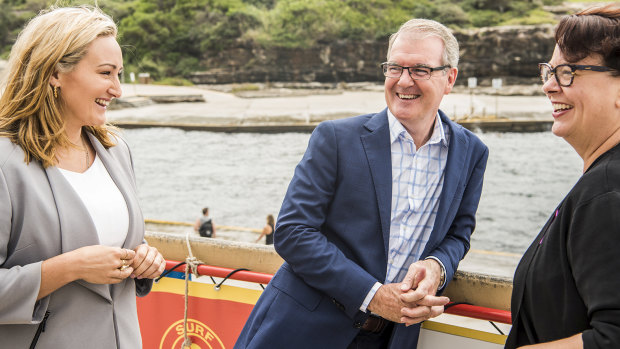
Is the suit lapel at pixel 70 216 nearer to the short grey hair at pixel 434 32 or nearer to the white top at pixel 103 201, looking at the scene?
the white top at pixel 103 201

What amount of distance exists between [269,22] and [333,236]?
41.0m

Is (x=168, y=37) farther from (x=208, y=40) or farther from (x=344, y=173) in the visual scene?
(x=344, y=173)

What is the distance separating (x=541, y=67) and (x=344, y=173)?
476 mm

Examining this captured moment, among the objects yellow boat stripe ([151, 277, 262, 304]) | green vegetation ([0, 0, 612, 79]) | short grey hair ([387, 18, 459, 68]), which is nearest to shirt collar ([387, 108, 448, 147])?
short grey hair ([387, 18, 459, 68])

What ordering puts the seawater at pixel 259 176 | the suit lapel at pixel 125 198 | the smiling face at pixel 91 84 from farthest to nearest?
the seawater at pixel 259 176 → the suit lapel at pixel 125 198 → the smiling face at pixel 91 84

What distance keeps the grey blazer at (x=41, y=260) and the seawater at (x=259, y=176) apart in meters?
28.1

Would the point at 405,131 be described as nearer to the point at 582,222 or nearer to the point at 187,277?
the point at 582,222

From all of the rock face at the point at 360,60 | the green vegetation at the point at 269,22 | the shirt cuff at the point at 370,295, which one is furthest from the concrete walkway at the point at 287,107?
the shirt cuff at the point at 370,295

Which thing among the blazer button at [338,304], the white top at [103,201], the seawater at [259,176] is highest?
the white top at [103,201]

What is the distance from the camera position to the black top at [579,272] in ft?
2.62

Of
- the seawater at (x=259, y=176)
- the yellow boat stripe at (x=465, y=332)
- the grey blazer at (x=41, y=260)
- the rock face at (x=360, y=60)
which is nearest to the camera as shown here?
the grey blazer at (x=41, y=260)

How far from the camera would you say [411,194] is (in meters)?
1.29

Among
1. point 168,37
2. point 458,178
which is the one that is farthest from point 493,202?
point 458,178

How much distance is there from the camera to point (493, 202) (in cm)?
3212
